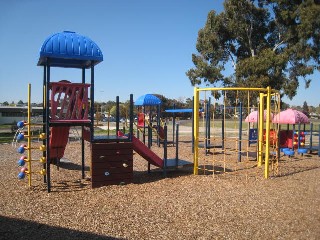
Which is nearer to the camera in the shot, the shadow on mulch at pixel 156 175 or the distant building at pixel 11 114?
the shadow on mulch at pixel 156 175

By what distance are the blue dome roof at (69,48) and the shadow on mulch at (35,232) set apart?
13.7 feet

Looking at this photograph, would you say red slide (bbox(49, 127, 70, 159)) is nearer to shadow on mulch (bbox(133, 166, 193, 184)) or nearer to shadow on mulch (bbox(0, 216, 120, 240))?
shadow on mulch (bbox(133, 166, 193, 184))

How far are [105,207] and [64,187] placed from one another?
2.45 m

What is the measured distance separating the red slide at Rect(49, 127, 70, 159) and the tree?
22222mm

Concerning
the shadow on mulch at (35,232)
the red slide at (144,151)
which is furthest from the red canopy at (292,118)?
the shadow on mulch at (35,232)

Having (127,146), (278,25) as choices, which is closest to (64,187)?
(127,146)

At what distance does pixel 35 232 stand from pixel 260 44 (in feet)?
103

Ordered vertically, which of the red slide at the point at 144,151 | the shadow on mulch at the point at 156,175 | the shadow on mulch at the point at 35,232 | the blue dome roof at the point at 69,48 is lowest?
the shadow on mulch at the point at 156,175

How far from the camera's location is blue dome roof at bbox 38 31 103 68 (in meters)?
7.74

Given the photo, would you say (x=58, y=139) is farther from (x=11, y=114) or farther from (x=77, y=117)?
(x=11, y=114)

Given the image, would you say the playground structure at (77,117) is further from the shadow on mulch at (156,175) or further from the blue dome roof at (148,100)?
the blue dome roof at (148,100)

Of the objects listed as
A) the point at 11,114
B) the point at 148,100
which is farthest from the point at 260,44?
the point at 11,114

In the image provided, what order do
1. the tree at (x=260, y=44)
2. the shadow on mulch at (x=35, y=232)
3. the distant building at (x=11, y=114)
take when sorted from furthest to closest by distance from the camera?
the distant building at (x=11, y=114) → the tree at (x=260, y=44) → the shadow on mulch at (x=35, y=232)

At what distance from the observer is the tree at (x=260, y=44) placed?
28203 millimetres
